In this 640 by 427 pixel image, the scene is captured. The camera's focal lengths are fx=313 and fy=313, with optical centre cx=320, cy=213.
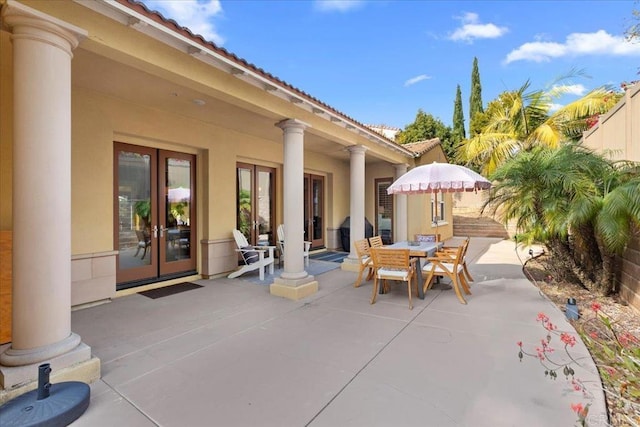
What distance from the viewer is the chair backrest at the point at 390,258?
16.9 feet

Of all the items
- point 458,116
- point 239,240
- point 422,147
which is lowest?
point 239,240

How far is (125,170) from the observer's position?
235 inches

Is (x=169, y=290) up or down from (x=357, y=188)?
down

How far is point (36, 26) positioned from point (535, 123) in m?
14.6

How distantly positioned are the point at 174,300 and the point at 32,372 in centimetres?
286

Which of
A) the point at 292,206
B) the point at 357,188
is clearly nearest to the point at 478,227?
the point at 357,188

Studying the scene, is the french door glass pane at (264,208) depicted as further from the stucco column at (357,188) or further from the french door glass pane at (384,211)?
the french door glass pane at (384,211)

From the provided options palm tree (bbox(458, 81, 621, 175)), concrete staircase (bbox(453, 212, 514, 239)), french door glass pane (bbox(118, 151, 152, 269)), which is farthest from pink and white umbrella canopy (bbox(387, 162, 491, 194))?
concrete staircase (bbox(453, 212, 514, 239))

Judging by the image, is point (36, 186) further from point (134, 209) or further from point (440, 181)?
point (440, 181)

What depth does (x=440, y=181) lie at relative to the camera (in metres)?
5.75

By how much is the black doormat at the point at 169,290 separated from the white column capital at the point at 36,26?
421 centimetres

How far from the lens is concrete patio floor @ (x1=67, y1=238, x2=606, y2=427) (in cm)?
247

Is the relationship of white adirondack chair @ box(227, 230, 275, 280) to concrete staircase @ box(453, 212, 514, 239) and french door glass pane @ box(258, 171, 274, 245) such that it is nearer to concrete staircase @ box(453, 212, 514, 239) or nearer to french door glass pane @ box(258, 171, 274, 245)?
french door glass pane @ box(258, 171, 274, 245)

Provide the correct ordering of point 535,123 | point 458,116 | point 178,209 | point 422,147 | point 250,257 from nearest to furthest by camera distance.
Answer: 1. point 178,209
2. point 250,257
3. point 422,147
4. point 535,123
5. point 458,116
